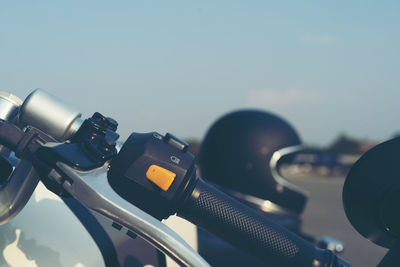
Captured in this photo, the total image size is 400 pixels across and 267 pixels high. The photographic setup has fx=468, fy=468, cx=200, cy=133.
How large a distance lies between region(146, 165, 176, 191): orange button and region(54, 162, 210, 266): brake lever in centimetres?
6

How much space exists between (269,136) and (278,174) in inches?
14.2

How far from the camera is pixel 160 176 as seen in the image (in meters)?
0.90

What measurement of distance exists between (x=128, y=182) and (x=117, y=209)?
0.20 feet

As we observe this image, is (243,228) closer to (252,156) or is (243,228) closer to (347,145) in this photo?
(252,156)

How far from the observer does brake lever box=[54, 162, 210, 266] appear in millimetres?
861

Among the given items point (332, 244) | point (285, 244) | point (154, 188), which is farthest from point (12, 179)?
point (332, 244)

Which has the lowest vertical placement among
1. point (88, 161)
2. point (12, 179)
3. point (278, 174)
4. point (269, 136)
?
point (278, 174)

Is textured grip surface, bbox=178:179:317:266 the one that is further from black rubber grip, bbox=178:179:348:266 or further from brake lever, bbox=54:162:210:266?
brake lever, bbox=54:162:210:266

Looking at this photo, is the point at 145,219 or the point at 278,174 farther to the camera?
the point at 278,174

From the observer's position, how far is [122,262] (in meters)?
1.24

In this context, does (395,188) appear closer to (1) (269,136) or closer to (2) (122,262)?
(2) (122,262)

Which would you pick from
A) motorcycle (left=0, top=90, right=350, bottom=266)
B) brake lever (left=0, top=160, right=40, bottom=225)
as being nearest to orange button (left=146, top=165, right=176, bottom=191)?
motorcycle (left=0, top=90, right=350, bottom=266)

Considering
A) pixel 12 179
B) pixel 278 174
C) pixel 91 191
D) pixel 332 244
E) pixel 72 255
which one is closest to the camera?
pixel 91 191

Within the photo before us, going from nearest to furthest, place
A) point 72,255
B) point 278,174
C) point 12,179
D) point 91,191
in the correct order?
point 91,191
point 12,179
point 72,255
point 278,174
